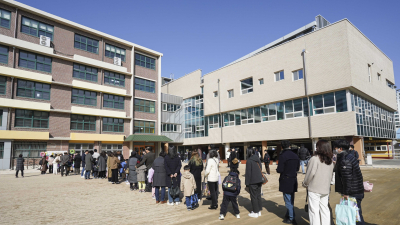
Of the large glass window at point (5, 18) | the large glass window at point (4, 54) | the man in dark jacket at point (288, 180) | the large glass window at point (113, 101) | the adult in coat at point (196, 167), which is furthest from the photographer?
the large glass window at point (113, 101)

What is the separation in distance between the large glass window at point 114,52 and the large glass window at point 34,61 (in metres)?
6.94

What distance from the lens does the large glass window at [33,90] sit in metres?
23.1

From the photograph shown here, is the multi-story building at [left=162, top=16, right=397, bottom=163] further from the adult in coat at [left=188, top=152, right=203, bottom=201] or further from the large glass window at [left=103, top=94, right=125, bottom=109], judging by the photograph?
the adult in coat at [left=188, top=152, right=203, bottom=201]

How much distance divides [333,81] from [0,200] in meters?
23.4

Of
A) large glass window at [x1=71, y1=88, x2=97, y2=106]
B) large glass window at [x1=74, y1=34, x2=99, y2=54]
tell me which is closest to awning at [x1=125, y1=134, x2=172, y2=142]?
large glass window at [x1=71, y1=88, x2=97, y2=106]

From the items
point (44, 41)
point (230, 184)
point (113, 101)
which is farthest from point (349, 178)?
point (113, 101)

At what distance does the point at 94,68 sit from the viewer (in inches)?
1126

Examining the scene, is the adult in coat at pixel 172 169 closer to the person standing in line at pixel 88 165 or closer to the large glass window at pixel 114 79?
the person standing in line at pixel 88 165

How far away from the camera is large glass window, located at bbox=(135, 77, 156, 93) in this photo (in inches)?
1289

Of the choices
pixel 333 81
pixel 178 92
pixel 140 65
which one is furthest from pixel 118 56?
pixel 333 81

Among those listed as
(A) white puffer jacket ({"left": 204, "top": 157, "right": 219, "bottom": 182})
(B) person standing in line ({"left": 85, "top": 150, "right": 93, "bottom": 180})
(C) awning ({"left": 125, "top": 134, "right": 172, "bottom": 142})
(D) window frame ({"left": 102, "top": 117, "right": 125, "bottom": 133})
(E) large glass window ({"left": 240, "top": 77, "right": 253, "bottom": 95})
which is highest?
(E) large glass window ({"left": 240, "top": 77, "right": 253, "bottom": 95})

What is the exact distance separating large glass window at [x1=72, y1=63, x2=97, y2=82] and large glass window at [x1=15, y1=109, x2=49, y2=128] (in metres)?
5.31

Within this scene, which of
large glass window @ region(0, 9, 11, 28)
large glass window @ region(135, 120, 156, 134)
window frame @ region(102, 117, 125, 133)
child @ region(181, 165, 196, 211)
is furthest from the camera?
large glass window @ region(135, 120, 156, 134)

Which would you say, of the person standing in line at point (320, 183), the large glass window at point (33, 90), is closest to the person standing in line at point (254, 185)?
the person standing in line at point (320, 183)
